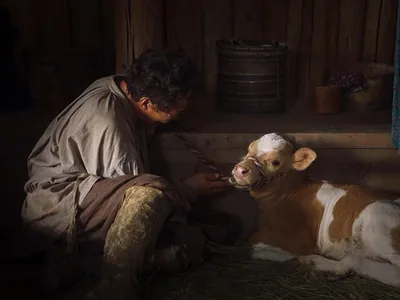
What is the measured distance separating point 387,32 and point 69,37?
2.36 meters

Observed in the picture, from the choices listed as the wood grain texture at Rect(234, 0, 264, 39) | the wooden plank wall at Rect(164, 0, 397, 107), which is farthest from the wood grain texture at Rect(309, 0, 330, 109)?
the wood grain texture at Rect(234, 0, 264, 39)

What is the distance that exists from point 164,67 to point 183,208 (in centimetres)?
78

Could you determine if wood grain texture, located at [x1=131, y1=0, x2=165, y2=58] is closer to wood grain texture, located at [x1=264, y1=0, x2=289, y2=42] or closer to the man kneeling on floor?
the man kneeling on floor

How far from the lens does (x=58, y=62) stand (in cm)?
442

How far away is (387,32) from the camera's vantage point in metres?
4.83

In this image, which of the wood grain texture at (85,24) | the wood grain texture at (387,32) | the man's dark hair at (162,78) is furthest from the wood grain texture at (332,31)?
the man's dark hair at (162,78)

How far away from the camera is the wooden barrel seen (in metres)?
4.10

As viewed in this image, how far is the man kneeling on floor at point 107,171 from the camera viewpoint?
325 cm

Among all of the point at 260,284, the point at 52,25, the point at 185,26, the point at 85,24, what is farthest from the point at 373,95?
the point at 52,25

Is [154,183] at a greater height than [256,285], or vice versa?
[154,183]

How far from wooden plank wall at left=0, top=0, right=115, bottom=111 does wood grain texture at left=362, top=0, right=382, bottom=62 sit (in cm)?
189

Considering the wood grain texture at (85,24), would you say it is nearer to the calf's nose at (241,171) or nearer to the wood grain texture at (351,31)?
the wood grain texture at (351,31)

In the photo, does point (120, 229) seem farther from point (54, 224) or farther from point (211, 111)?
point (211, 111)

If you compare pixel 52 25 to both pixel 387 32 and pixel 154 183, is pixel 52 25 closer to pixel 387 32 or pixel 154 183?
pixel 154 183
